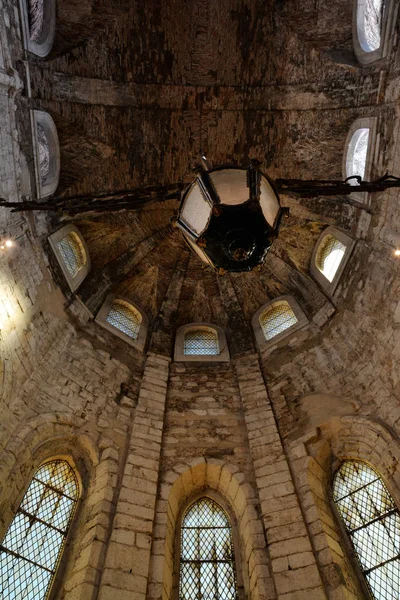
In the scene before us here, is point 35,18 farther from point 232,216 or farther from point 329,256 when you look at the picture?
point 329,256

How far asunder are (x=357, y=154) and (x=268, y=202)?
4872mm

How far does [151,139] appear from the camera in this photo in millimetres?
8805

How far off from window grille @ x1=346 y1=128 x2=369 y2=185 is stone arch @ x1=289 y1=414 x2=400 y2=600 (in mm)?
3950

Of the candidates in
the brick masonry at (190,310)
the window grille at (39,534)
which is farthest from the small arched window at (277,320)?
the window grille at (39,534)

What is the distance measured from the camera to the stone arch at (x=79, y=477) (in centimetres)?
471

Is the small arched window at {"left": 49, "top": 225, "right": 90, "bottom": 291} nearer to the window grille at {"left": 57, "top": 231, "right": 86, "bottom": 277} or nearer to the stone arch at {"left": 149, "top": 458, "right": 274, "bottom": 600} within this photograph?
the window grille at {"left": 57, "top": 231, "right": 86, "bottom": 277}

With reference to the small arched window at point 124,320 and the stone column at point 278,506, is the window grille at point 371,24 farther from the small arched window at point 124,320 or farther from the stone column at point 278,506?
the small arched window at point 124,320

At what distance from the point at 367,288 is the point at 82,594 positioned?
16.9 feet

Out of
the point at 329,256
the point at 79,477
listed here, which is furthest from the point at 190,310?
the point at 79,477

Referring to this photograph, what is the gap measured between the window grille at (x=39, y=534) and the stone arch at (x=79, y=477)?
0.32ft

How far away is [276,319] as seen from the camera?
8.57 m

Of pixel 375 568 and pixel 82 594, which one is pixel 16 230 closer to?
pixel 82 594

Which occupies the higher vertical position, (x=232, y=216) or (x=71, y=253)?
(x=71, y=253)

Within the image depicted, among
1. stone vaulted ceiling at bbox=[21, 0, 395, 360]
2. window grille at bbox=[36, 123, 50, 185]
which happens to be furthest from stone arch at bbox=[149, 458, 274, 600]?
window grille at bbox=[36, 123, 50, 185]
